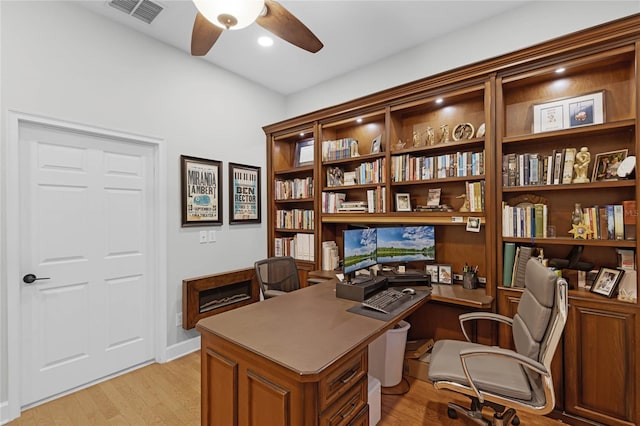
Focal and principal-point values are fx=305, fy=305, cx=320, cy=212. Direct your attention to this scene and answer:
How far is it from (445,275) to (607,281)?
3.50 ft

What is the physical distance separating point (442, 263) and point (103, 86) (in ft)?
10.9

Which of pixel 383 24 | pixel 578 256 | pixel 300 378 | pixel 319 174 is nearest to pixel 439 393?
pixel 578 256

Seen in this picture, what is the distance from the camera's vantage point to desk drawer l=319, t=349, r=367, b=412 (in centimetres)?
128

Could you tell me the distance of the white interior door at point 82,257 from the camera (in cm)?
223

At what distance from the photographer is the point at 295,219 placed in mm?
3730

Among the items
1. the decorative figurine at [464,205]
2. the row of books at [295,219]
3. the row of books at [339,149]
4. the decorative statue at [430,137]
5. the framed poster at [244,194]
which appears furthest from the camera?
the row of books at [295,219]

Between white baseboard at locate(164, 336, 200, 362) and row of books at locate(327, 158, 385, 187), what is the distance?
2.19 m

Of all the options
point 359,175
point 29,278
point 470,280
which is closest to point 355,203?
point 359,175

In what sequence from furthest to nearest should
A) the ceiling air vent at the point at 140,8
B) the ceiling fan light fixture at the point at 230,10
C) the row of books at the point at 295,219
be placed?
the row of books at the point at 295,219, the ceiling air vent at the point at 140,8, the ceiling fan light fixture at the point at 230,10

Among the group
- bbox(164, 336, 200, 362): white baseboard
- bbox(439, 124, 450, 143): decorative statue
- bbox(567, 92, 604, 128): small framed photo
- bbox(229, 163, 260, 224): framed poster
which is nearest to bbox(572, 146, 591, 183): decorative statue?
bbox(567, 92, 604, 128): small framed photo

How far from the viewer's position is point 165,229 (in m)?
2.90

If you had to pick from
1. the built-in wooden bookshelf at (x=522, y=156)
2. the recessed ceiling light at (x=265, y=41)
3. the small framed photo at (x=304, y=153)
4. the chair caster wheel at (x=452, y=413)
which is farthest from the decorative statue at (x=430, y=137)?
the chair caster wheel at (x=452, y=413)

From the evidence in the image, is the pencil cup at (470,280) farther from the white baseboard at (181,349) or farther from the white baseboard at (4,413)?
the white baseboard at (4,413)

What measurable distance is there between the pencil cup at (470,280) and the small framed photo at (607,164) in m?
1.06
